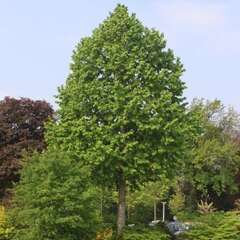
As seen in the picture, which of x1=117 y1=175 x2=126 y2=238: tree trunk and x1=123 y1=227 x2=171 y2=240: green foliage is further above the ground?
x1=117 y1=175 x2=126 y2=238: tree trunk

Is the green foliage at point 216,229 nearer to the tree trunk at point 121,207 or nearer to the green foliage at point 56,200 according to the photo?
the tree trunk at point 121,207

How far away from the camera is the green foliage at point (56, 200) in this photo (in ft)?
95.6

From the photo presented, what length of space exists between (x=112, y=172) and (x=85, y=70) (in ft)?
18.0

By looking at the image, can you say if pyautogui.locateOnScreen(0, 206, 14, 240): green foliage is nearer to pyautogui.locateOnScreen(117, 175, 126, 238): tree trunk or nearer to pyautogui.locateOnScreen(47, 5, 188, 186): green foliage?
pyautogui.locateOnScreen(47, 5, 188, 186): green foliage

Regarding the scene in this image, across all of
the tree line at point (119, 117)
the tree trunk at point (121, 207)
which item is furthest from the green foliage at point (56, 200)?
the tree trunk at point (121, 207)

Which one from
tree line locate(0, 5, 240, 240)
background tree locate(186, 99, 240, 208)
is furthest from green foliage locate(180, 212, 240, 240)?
background tree locate(186, 99, 240, 208)

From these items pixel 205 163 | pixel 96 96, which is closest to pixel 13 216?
pixel 96 96

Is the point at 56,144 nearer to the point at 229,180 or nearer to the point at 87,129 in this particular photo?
the point at 87,129

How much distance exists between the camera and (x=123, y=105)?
113ft

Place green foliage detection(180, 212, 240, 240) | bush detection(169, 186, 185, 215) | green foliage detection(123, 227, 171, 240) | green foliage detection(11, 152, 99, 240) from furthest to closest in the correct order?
bush detection(169, 186, 185, 215) → green foliage detection(180, 212, 240, 240) → green foliage detection(123, 227, 171, 240) → green foliage detection(11, 152, 99, 240)

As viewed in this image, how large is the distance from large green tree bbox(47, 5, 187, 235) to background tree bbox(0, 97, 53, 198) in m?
8.23

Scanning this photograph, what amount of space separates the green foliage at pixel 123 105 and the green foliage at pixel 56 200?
3.68 m

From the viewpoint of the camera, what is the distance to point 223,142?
5647cm

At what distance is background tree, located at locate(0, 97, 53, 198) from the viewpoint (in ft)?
146
